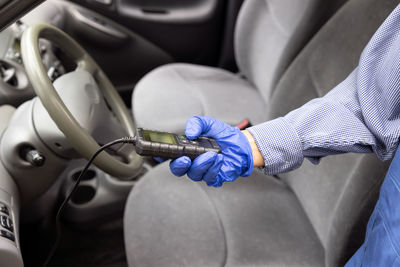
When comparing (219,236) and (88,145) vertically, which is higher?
(88,145)

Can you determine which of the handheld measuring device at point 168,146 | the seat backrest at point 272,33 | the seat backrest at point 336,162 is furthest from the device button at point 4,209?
the seat backrest at point 272,33

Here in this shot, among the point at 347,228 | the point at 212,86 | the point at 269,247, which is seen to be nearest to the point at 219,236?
Answer: the point at 269,247

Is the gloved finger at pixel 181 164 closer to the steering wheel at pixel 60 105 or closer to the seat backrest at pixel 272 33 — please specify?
the steering wheel at pixel 60 105

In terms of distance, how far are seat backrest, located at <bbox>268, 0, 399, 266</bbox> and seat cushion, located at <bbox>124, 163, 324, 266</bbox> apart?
5 cm

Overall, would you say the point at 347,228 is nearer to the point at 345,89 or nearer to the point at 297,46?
the point at 345,89

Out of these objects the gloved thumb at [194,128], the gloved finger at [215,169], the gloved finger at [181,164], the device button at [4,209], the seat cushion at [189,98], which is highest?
the gloved thumb at [194,128]

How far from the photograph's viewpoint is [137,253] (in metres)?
0.91

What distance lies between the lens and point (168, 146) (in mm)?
669

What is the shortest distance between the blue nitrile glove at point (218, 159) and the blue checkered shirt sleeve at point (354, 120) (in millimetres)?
41

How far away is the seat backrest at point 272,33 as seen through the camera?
109 cm

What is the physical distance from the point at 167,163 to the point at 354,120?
55 centimetres

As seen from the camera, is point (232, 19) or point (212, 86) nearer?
point (212, 86)

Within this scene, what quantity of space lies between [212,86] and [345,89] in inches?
30.5

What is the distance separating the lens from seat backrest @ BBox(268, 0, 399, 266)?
32.3 inches
